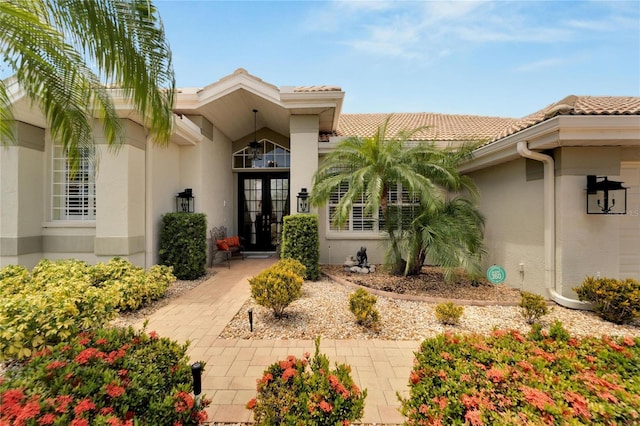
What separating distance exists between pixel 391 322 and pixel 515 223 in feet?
15.5

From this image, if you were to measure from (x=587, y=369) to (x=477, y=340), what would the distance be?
82cm

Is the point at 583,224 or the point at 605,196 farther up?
the point at 605,196

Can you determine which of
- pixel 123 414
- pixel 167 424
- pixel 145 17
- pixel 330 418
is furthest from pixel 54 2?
pixel 330 418

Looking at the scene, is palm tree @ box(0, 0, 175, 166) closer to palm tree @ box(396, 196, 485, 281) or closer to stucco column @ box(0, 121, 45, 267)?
stucco column @ box(0, 121, 45, 267)

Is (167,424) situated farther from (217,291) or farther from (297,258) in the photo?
(297,258)

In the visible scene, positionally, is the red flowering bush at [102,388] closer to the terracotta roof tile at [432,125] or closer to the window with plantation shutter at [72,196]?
the window with plantation shutter at [72,196]

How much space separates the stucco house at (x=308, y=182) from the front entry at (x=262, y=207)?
3.75 feet

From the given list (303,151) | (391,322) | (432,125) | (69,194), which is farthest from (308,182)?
(69,194)

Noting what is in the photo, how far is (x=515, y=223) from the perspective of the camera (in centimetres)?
714

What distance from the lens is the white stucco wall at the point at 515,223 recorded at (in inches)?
254

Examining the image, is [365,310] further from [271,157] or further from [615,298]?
[271,157]

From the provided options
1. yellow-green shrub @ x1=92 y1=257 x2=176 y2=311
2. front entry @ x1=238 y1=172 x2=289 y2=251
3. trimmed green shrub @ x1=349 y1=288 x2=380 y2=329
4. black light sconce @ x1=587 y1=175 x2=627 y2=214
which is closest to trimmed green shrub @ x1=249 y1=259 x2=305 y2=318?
trimmed green shrub @ x1=349 y1=288 x2=380 y2=329

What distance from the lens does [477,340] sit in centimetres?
273

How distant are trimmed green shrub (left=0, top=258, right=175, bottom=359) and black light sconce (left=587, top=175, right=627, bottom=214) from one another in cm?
960
